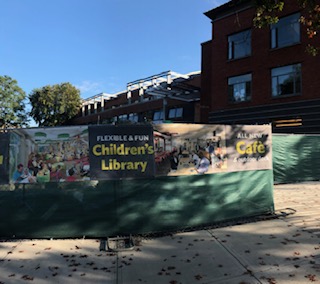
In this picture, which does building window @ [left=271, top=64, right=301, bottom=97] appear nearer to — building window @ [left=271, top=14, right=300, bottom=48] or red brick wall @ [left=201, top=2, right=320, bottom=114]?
red brick wall @ [left=201, top=2, right=320, bottom=114]

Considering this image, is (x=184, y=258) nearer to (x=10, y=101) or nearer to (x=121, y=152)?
(x=121, y=152)

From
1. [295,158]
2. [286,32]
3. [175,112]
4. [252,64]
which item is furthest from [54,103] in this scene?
[295,158]

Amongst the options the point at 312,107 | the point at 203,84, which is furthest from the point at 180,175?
the point at 203,84

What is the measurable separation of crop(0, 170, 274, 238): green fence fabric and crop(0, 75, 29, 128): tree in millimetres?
46240

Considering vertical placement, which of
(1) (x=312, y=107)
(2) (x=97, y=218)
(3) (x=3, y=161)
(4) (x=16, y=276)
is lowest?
(4) (x=16, y=276)

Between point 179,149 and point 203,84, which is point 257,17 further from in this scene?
point 203,84

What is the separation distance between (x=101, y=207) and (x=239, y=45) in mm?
19358

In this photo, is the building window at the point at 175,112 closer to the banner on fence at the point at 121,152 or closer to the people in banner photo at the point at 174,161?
the people in banner photo at the point at 174,161

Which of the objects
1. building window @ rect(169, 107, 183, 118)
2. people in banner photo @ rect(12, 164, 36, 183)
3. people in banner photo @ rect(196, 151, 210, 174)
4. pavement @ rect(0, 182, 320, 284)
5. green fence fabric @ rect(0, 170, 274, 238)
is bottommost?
pavement @ rect(0, 182, 320, 284)

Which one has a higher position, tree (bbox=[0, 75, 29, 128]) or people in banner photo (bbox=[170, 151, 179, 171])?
tree (bbox=[0, 75, 29, 128])

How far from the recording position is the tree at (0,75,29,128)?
162 feet

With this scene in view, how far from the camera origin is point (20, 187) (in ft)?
19.1

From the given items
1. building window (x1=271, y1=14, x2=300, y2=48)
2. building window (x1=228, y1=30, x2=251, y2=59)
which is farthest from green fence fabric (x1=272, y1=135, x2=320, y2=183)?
building window (x1=228, y1=30, x2=251, y2=59)

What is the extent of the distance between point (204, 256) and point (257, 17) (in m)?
5.43
